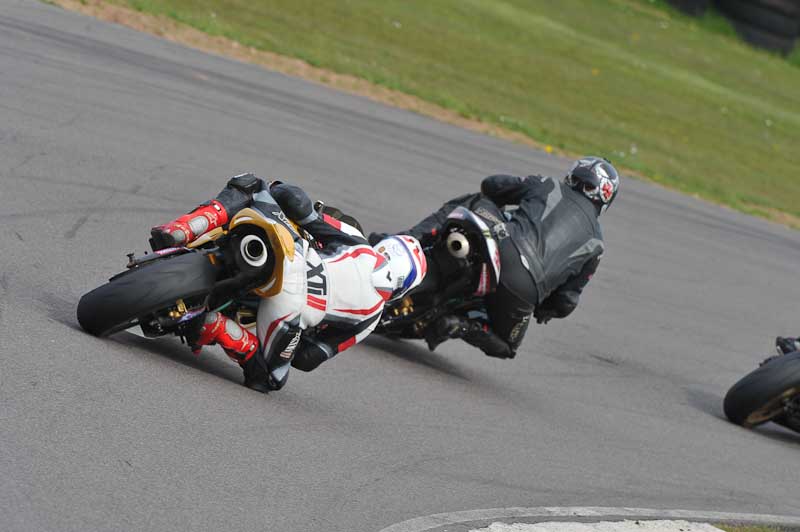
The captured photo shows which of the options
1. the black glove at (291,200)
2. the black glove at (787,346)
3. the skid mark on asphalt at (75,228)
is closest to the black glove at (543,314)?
the black glove at (787,346)

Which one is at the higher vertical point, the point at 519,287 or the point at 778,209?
the point at 519,287

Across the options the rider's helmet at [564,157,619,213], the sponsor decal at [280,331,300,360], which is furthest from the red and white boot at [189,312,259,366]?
the rider's helmet at [564,157,619,213]

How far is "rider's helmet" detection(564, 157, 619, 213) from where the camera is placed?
8.44 meters

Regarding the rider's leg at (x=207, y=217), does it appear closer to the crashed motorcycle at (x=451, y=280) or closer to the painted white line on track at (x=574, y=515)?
the crashed motorcycle at (x=451, y=280)

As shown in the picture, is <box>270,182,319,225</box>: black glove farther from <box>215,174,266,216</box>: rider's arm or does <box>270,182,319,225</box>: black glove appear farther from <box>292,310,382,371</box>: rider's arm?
<box>292,310,382,371</box>: rider's arm

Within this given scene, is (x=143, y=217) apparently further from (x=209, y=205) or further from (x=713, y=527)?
(x=713, y=527)

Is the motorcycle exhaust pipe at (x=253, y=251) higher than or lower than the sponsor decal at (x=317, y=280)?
higher

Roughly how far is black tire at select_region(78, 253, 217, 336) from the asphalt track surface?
0.14 metres

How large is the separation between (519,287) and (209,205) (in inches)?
98.6

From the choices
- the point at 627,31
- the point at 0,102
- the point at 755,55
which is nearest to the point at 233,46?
the point at 0,102

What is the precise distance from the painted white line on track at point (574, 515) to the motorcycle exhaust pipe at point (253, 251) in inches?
58.0

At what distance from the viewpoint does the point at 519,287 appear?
8.04 meters

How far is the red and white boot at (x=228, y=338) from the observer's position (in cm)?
613

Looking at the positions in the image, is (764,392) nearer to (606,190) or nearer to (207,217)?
(606,190)
